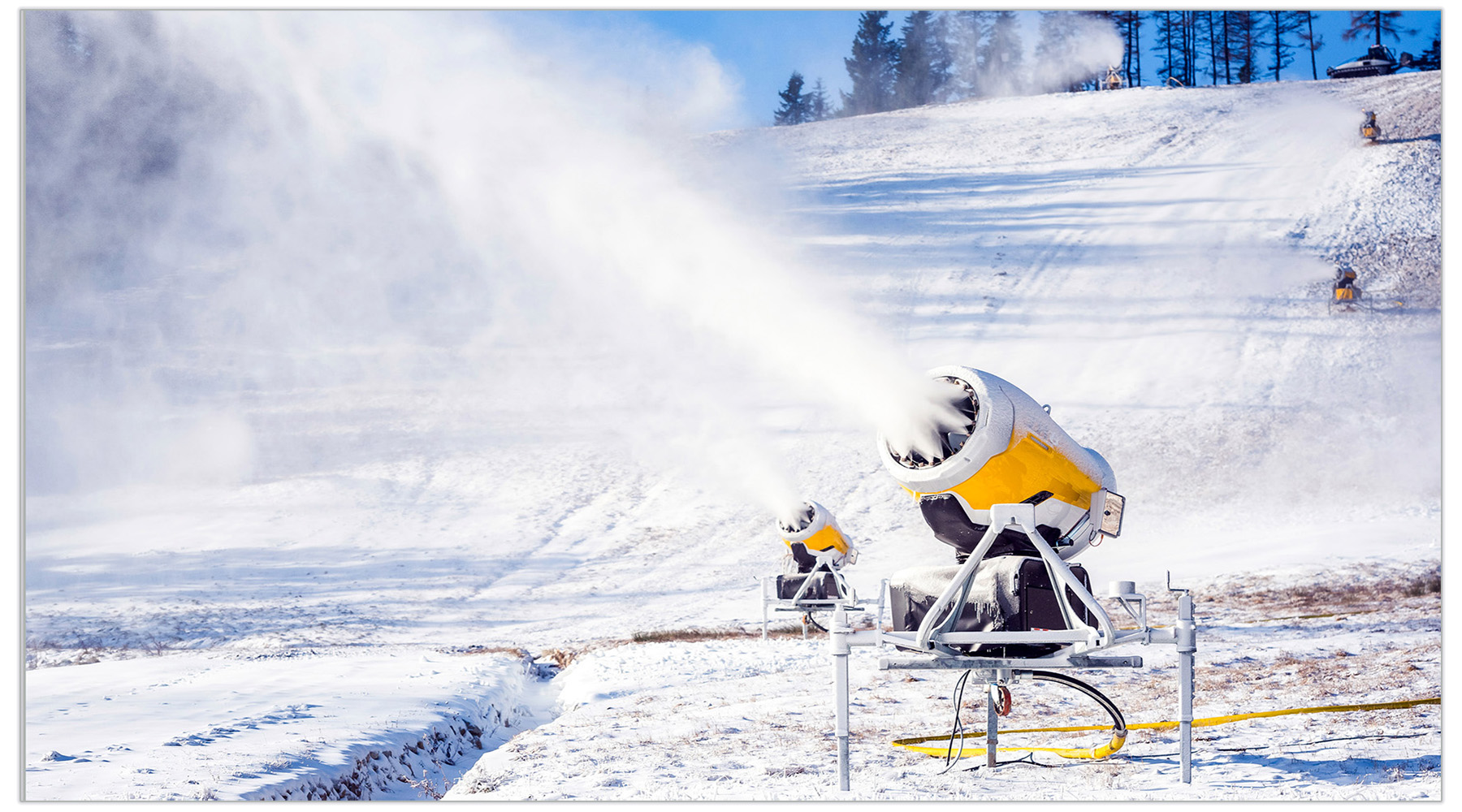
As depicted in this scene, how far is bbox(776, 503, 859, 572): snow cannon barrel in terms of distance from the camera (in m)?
11.5

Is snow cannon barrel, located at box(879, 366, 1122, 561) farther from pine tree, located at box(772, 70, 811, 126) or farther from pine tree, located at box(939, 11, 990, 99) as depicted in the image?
pine tree, located at box(772, 70, 811, 126)

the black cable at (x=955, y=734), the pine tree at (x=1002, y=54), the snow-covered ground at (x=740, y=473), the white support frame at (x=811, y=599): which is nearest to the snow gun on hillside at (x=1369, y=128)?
the snow-covered ground at (x=740, y=473)

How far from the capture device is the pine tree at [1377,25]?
778cm

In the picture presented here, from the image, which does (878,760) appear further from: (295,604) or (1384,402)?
(1384,402)

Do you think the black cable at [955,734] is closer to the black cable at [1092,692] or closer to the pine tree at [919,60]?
the black cable at [1092,692]

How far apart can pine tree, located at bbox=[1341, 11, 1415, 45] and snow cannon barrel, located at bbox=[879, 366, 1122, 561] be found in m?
5.19

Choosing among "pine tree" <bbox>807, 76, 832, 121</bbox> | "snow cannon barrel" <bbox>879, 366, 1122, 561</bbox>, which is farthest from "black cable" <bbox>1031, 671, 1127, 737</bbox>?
"pine tree" <bbox>807, 76, 832, 121</bbox>

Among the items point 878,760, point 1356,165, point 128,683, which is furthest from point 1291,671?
point 1356,165

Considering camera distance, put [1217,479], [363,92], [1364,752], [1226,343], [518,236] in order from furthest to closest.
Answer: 1. [518,236]
2. [1226,343]
3. [1217,479]
4. [363,92]
5. [1364,752]

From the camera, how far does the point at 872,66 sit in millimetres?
16453

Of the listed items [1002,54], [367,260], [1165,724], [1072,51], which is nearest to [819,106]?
[1072,51]

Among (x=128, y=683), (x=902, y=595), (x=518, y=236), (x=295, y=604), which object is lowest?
(x=295, y=604)

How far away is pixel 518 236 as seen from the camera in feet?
106

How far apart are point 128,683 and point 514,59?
19.9 feet
